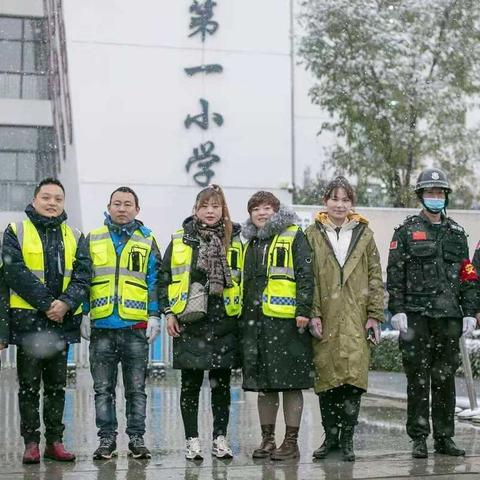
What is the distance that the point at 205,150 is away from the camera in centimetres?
2281

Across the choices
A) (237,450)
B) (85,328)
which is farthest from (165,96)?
(237,450)

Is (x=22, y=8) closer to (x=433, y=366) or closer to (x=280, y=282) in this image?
(x=280, y=282)

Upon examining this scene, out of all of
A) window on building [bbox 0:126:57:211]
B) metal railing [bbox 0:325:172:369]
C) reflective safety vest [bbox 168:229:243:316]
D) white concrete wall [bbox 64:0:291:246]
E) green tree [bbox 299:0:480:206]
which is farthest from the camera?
window on building [bbox 0:126:57:211]

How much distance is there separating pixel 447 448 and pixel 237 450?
148 centimetres

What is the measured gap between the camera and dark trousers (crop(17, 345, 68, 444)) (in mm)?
7035

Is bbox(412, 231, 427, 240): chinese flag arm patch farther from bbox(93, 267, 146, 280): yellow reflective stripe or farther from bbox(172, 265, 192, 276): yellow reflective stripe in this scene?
bbox(93, 267, 146, 280): yellow reflective stripe

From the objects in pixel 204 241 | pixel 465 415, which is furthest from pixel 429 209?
pixel 465 415

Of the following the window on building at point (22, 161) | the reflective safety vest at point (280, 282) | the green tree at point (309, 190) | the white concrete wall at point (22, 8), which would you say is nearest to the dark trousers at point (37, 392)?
the reflective safety vest at point (280, 282)

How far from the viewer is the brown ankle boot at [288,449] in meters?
7.09

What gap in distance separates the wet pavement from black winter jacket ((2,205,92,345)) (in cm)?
88

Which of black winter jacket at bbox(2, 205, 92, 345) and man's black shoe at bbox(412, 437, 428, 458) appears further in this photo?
man's black shoe at bbox(412, 437, 428, 458)

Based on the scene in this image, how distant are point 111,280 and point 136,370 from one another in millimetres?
638

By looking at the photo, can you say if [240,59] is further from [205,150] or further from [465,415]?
[465,415]

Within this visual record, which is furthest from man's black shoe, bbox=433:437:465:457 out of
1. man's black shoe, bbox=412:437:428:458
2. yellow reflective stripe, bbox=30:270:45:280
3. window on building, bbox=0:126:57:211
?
window on building, bbox=0:126:57:211
